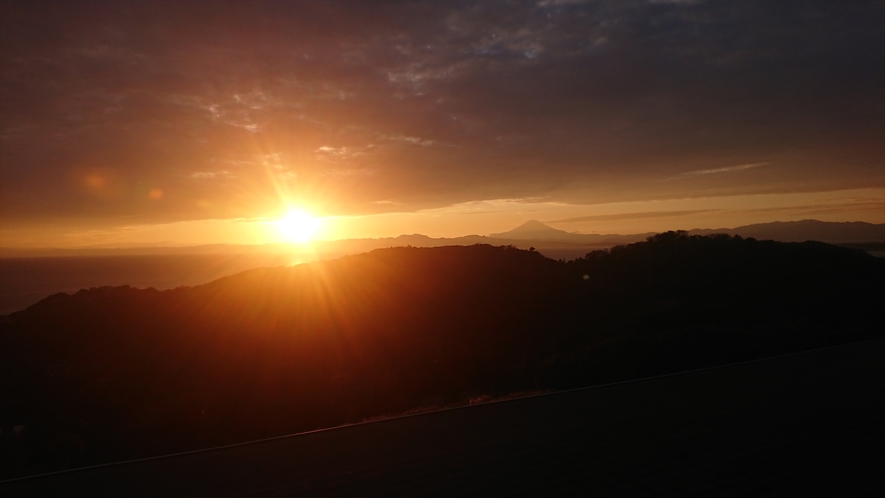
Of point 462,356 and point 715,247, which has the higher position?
point 715,247

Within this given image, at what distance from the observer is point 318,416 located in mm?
10625

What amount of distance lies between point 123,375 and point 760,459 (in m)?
14.9

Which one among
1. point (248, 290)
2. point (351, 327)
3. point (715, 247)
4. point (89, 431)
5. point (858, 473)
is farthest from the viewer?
point (715, 247)

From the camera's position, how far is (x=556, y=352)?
1472 cm

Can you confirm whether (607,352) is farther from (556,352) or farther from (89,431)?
(89,431)

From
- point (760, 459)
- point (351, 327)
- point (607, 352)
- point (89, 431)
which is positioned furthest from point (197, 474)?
point (351, 327)

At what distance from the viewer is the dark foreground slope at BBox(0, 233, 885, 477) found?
11.0 m

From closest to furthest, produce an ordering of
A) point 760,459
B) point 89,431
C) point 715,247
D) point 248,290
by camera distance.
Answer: point 760,459 → point 89,431 → point 248,290 → point 715,247

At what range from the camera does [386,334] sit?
17797 mm

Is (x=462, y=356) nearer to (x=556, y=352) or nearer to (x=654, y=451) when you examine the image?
(x=556, y=352)

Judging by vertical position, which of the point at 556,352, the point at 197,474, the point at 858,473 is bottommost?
Answer: the point at 556,352

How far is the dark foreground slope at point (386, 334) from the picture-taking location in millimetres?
10953

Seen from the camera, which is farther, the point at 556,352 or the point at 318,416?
the point at 556,352

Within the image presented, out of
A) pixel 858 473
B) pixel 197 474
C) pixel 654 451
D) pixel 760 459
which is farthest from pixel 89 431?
pixel 858 473
